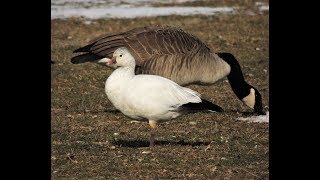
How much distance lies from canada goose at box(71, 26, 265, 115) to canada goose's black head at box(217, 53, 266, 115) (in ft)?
1.54

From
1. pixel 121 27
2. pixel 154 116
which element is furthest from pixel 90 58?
pixel 121 27

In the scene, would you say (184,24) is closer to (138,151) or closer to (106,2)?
(106,2)

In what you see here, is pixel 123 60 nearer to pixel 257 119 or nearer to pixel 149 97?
pixel 149 97

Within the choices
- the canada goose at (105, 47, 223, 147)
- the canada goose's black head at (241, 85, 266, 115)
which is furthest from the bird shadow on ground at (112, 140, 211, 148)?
the canada goose's black head at (241, 85, 266, 115)

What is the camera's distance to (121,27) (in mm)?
21125

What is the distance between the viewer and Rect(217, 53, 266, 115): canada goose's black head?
12.9 m

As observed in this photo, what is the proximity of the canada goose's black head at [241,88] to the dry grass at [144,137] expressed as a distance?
233 mm

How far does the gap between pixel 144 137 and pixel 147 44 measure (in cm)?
175

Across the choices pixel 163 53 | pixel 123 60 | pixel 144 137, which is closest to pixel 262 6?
pixel 163 53

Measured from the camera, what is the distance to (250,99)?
1307 centimetres

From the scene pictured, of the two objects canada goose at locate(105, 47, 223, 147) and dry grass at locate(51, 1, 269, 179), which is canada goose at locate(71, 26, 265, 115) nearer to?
dry grass at locate(51, 1, 269, 179)

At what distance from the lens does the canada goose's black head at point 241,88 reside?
42.5 ft

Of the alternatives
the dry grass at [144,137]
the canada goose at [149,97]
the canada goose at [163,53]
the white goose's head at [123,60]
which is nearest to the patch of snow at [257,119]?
the dry grass at [144,137]

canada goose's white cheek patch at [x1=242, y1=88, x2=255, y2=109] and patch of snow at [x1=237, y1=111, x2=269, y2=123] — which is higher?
canada goose's white cheek patch at [x1=242, y1=88, x2=255, y2=109]
